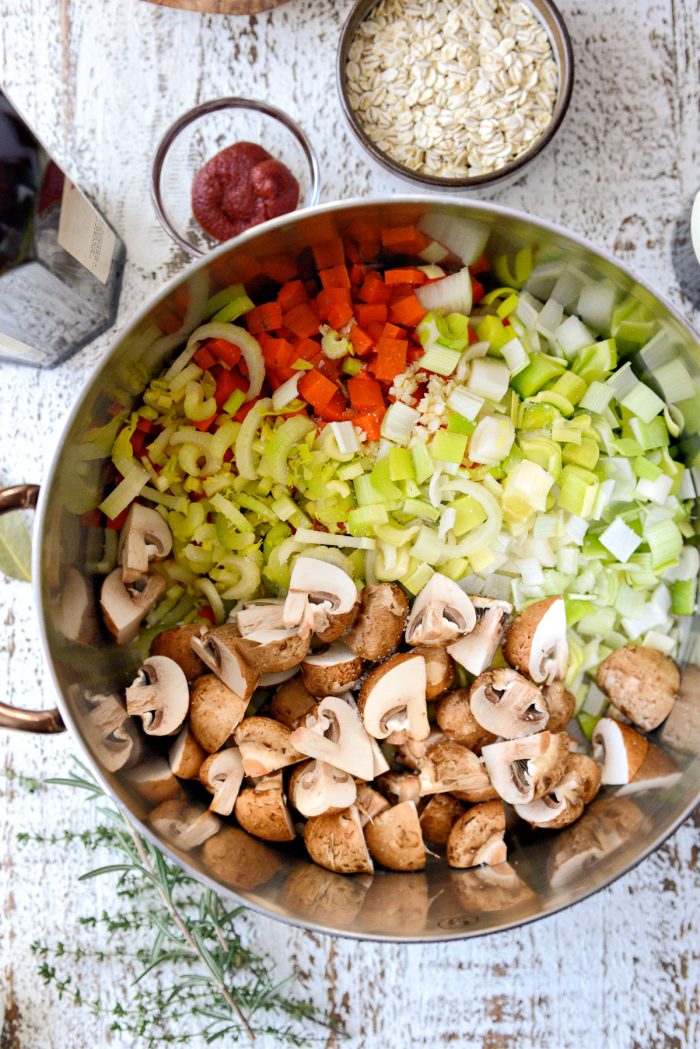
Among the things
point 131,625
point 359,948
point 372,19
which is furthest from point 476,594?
point 372,19

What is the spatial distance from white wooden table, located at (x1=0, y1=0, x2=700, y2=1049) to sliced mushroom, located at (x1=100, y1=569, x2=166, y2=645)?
0.31 m

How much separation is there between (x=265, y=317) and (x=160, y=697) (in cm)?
72

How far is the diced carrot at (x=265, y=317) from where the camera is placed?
1.60 metres

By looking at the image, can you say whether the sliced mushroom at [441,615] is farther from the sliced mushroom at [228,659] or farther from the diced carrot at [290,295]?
the diced carrot at [290,295]

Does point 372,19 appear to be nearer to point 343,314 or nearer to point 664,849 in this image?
point 343,314

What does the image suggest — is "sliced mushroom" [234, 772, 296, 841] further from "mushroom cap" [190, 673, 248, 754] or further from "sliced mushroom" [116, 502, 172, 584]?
"sliced mushroom" [116, 502, 172, 584]

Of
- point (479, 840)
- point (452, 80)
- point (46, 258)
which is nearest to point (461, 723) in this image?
point (479, 840)

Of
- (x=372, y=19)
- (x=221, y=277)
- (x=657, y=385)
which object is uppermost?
(x=372, y=19)

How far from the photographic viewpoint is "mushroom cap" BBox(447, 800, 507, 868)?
152 centimetres

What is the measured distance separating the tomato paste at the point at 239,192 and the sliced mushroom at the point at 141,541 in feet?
1.91

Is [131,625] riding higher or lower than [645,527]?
lower

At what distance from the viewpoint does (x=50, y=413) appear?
5.73ft

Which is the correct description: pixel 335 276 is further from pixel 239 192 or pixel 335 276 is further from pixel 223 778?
pixel 223 778

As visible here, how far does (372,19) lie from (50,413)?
3.37ft
